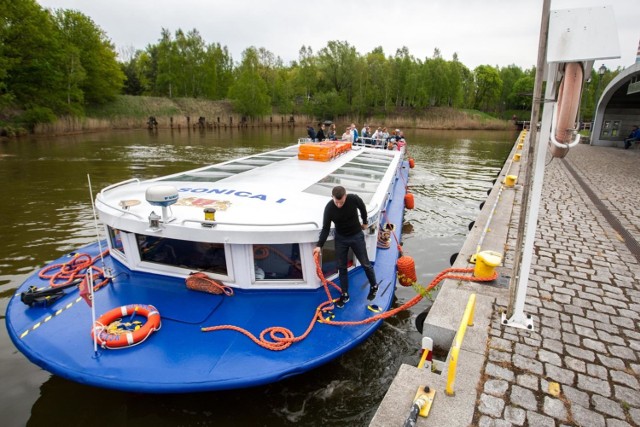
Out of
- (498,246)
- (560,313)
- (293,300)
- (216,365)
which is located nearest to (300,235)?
(293,300)

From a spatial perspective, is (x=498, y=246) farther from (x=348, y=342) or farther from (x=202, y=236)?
(x=202, y=236)

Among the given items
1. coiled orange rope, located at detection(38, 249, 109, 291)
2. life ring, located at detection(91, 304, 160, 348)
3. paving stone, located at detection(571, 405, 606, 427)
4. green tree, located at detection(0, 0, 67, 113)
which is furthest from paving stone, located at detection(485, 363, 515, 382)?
green tree, located at detection(0, 0, 67, 113)

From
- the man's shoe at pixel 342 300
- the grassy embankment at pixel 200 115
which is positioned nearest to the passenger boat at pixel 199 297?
the man's shoe at pixel 342 300

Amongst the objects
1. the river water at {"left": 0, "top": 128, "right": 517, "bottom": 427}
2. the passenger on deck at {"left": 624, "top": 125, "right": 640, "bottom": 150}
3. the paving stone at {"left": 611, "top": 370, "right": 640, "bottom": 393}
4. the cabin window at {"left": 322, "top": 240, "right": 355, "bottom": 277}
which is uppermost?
the passenger on deck at {"left": 624, "top": 125, "right": 640, "bottom": 150}

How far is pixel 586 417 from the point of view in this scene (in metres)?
3.89

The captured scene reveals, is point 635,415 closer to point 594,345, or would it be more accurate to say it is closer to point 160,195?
point 594,345

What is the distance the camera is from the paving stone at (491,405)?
3977 mm

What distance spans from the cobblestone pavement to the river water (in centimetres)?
184

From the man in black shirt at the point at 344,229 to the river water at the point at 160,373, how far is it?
1.28 m

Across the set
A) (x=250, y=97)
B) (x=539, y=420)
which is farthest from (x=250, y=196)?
A: (x=250, y=97)

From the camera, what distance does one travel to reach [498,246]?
28.0ft

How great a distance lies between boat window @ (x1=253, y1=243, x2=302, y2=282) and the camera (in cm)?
611

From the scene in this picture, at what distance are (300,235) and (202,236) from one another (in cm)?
149

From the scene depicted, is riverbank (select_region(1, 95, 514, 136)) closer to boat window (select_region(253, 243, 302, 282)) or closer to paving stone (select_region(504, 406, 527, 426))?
boat window (select_region(253, 243, 302, 282))
